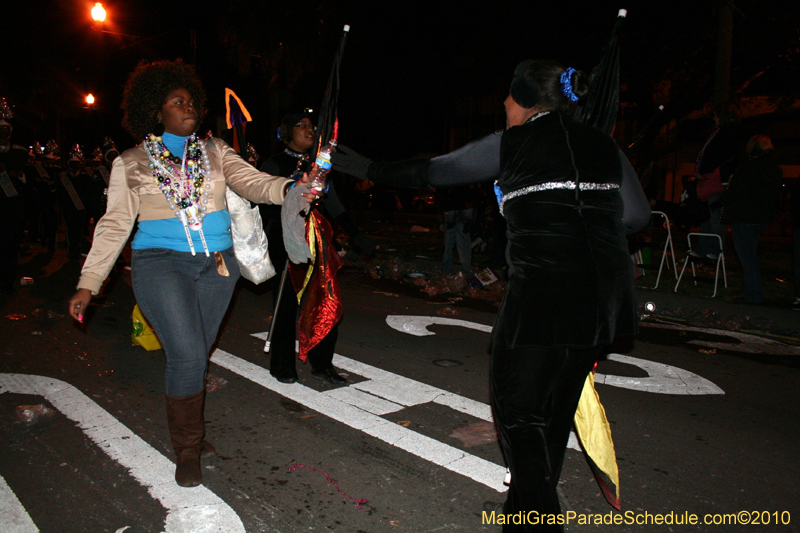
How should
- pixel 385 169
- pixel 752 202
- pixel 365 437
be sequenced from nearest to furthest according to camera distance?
pixel 385 169 → pixel 365 437 → pixel 752 202

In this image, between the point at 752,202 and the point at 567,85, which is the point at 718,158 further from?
the point at 567,85

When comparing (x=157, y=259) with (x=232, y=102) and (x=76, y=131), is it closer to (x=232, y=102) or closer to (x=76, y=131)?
(x=232, y=102)

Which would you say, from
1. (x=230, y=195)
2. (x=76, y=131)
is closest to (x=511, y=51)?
(x=230, y=195)

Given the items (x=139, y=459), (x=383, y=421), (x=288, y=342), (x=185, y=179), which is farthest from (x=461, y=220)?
(x=139, y=459)

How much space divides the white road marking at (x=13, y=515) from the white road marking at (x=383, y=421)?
5.91 feet

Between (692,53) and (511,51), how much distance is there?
4.53 metres

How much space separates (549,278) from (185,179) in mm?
2003

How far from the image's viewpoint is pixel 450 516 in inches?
113

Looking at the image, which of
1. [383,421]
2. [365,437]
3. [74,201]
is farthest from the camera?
[74,201]

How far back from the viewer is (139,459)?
3.42 meters

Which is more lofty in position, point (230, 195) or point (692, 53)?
point (692, 53)

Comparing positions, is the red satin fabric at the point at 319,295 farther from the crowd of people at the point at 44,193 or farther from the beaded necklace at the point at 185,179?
the crowd of people at the point at 44,193

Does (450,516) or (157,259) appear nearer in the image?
(450,516)

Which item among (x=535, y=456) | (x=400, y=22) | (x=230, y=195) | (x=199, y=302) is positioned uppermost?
(x=400, y=22)
